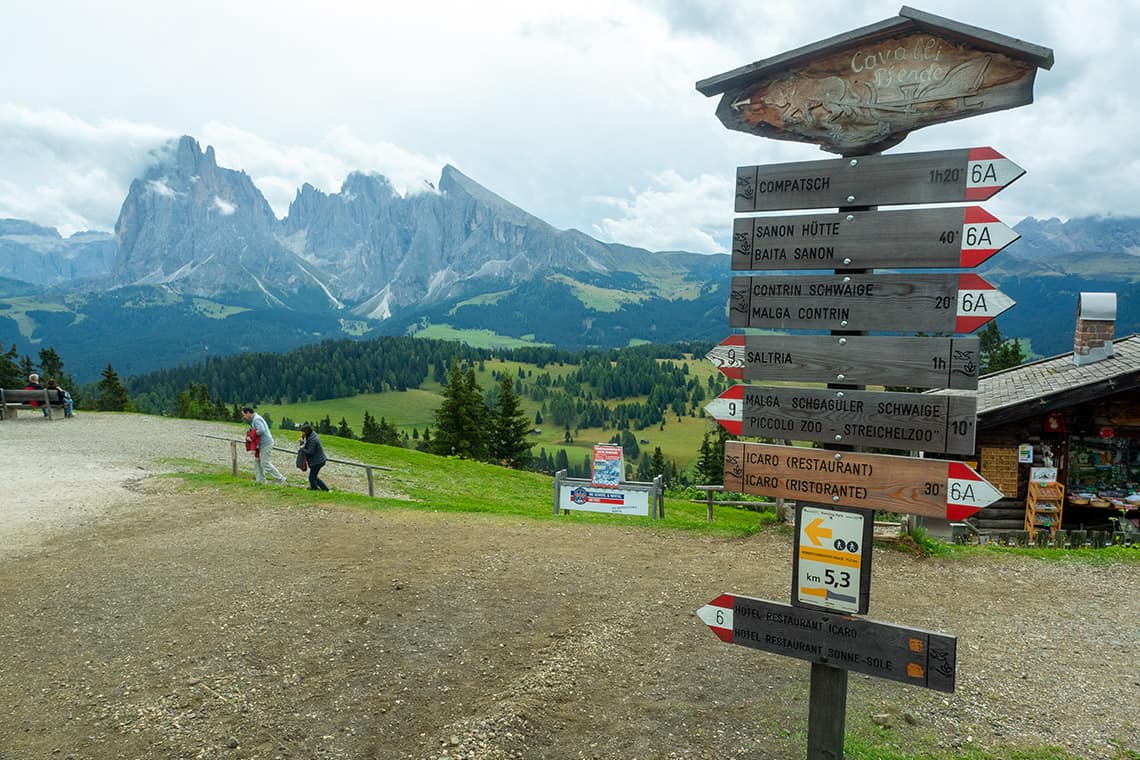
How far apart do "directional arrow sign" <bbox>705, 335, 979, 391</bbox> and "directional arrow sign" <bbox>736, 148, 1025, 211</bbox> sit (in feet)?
3.36

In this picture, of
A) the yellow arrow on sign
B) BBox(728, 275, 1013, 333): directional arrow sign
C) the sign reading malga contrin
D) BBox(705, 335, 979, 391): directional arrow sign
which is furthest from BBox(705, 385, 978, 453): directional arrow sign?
the sign reading malga contrin

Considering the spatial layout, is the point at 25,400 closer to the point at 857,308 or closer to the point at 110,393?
the point at 857,308

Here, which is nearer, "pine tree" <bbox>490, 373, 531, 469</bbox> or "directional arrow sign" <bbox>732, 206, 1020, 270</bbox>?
"directional arrow sign" <bbox>732, 206, 1020, 270</bbox>

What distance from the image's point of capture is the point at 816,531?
4.90m

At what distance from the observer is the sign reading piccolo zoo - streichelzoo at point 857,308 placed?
14.8 feet

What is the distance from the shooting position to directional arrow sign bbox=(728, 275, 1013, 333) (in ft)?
14.8

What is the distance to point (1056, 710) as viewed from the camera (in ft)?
22.1

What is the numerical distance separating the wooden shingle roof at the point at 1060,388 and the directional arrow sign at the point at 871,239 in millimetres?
12208

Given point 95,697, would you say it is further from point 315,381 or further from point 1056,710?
point 315,381

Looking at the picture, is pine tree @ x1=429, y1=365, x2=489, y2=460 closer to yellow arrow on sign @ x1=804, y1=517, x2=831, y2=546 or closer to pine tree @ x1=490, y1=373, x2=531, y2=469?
pine tree @ x1=490, y1=373, x2=531, y2=469

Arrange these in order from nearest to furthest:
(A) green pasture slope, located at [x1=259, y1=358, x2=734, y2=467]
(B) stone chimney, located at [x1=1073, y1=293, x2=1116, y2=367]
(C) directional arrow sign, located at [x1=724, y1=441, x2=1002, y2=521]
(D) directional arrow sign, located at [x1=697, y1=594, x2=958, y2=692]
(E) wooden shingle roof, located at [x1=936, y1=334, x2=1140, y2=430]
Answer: (D) directional arrow sign, located at [x1=697, y1=594, x2=958, y2=692]
(C) directional arrow sign, located at [x1=724, y1=441, x2=1002, y2=521]
(E) wooden shingle roof, located at [x1=936, y1=334, x2=1140, y2=430]
(B) stone chimney, located at [x1=1073, y1=293, x2=1116, y2=367]
(A) green pasture slope, located at [x1=259, y1=358, x2=734, y2=467]

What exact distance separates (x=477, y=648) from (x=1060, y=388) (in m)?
17.2

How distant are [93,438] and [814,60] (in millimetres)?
29942

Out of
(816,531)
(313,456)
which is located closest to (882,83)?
(816,531)
